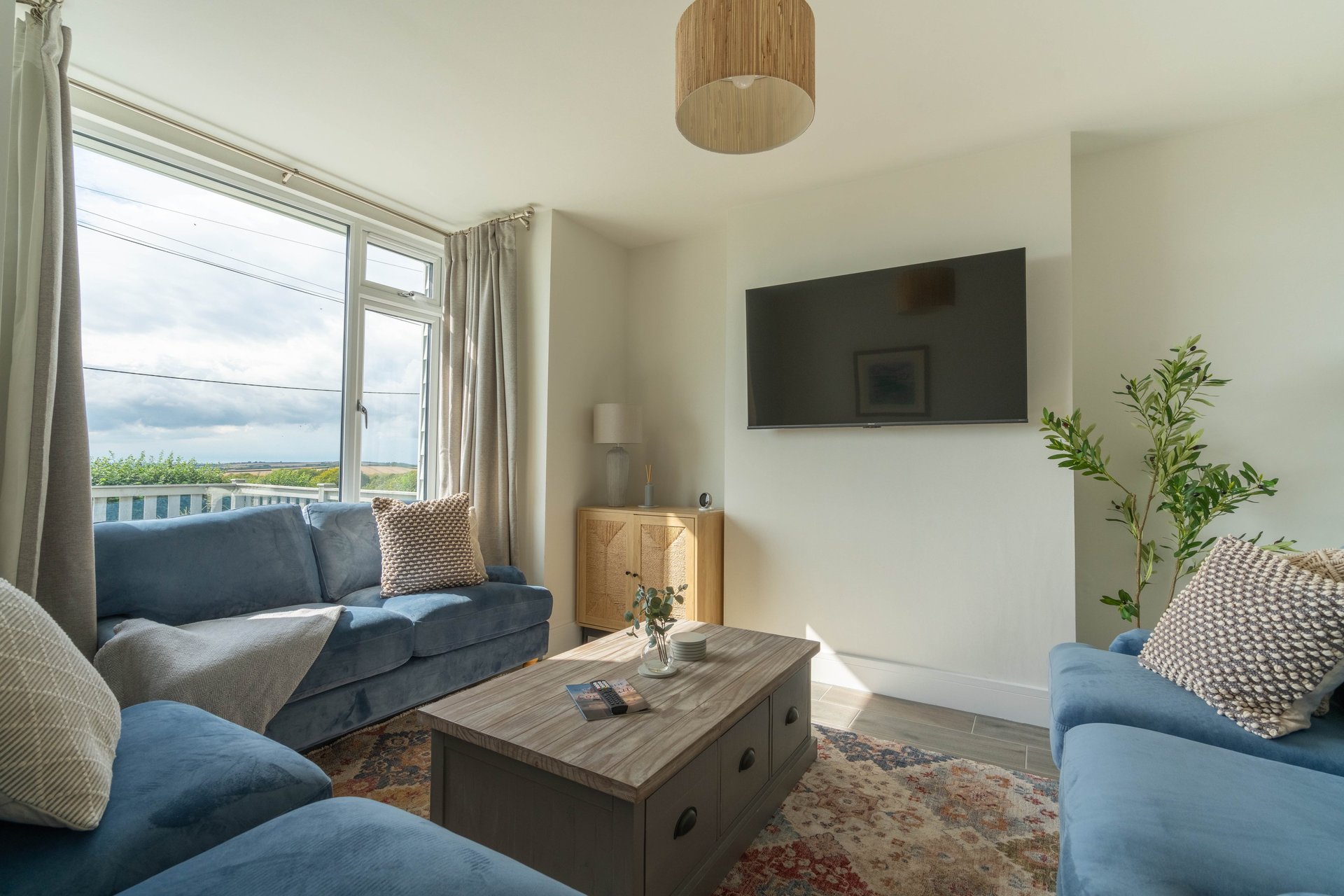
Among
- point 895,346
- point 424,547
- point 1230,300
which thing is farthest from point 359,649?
point 1230,300

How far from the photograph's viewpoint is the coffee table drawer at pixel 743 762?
1.72m

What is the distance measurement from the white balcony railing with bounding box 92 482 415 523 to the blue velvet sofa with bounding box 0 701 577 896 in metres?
1.95

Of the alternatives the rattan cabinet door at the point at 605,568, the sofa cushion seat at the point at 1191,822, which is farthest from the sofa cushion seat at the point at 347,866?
the rattan cabinet door at the point at 605,568

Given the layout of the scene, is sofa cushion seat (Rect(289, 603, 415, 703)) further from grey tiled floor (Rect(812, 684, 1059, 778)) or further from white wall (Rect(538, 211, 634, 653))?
grey tiled floor (Rect(812, 684, 1059, 778))

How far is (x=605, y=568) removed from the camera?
3.86 metres

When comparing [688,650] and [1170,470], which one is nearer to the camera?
[688,650]

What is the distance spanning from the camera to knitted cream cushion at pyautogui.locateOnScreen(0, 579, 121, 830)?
100 cm

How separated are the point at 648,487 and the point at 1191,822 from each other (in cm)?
300

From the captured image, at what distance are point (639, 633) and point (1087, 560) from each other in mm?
2133

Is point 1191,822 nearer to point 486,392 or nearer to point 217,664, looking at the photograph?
point 217,664

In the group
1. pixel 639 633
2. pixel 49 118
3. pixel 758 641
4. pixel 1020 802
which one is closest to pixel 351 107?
pixel 49 118

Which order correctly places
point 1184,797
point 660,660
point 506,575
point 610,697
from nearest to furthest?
1. point 1184,797
2. point 610,697
3. point 660,660
4. point 506,575

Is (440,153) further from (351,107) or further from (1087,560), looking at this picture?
(1087,560)

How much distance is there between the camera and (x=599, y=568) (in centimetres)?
388
